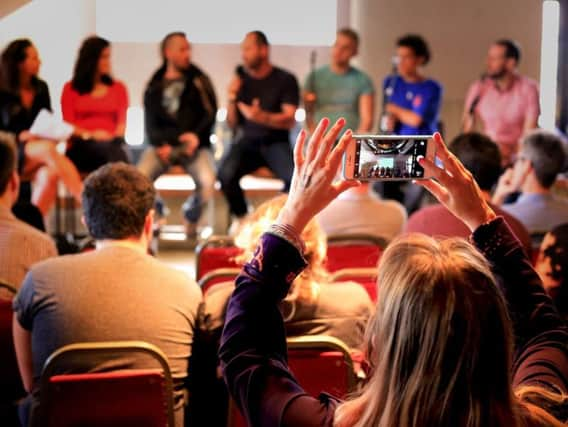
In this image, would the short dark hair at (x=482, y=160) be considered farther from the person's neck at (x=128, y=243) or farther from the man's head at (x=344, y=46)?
the man's head at (x=344, y=46)

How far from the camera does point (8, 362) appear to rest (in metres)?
2.21

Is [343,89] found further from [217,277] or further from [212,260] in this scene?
[217,277]

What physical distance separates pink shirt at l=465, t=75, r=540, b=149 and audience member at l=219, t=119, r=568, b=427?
470 cm

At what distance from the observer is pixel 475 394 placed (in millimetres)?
932

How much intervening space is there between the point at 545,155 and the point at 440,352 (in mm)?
2672

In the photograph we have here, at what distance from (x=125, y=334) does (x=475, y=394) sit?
1179 millimetres

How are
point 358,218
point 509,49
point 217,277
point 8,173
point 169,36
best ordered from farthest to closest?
point 509,49 → point 169,36 → point 358,218 → point 8,173 → point 217,277

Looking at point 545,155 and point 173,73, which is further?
point 173,73

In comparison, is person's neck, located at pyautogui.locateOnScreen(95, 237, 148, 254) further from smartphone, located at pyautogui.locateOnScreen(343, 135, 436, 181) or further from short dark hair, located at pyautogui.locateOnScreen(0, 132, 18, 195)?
smartphone, located at pyautogui.locateOnScreen(343, 135, 436, 181)

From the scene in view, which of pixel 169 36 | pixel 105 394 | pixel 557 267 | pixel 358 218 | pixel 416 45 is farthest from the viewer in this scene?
pixel 416 45

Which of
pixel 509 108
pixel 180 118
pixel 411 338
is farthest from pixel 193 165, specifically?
pixel 411 338

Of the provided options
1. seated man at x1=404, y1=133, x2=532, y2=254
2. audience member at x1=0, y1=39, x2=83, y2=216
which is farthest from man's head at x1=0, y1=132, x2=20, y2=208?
audience member at x1=0, y1=39, x2=83, y2=216

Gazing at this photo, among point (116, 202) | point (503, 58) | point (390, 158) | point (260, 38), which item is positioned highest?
point (260, 38)

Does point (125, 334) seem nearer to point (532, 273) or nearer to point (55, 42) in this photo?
point (532, 273)
